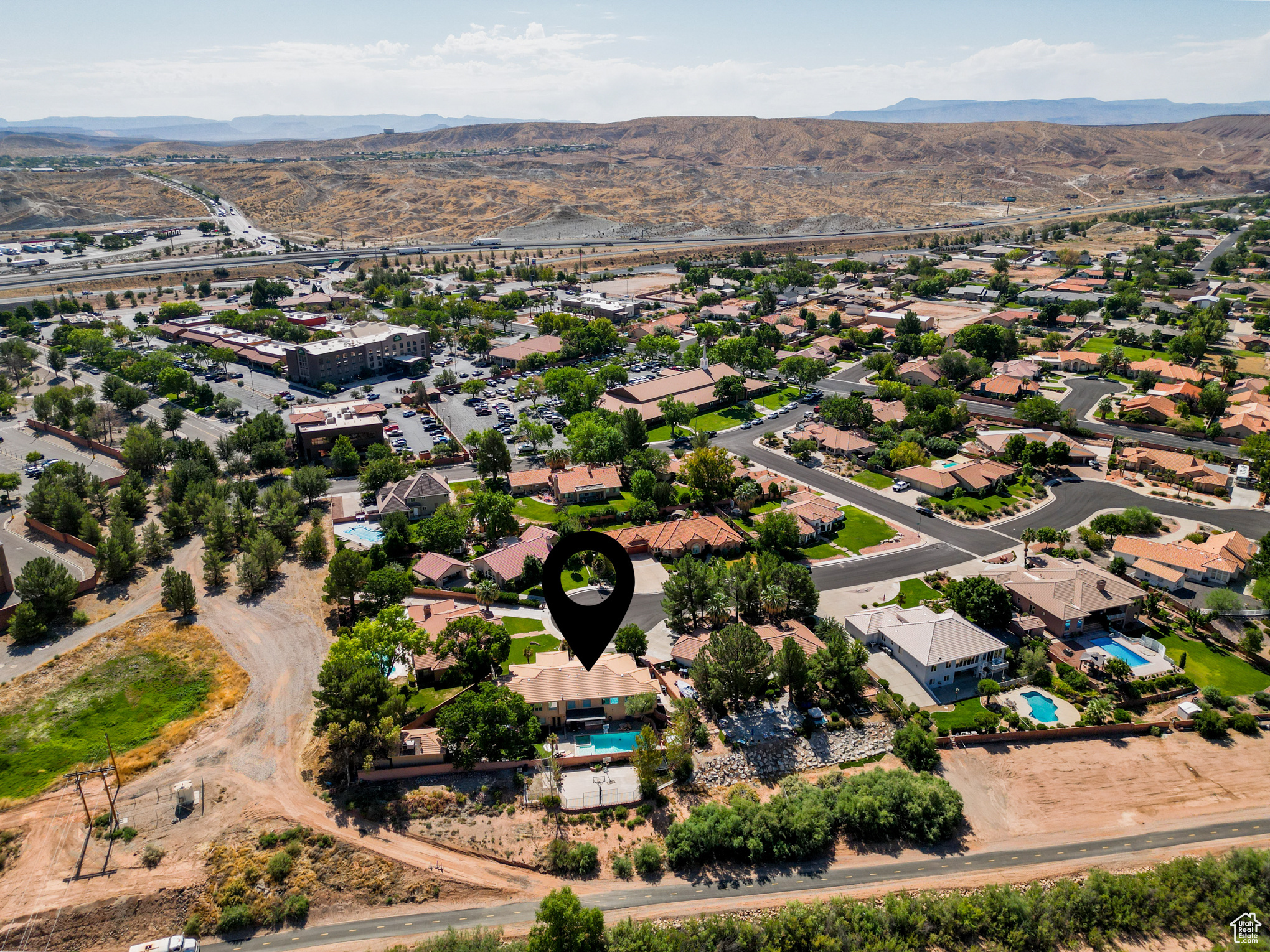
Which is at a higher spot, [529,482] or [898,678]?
[529,482]

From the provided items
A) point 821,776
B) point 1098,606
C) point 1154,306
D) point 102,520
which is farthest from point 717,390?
point 1154,306

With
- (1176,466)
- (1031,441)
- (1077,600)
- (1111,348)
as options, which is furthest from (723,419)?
(1111,348)

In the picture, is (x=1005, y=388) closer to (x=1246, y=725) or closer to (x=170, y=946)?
(x=1246, y=725)

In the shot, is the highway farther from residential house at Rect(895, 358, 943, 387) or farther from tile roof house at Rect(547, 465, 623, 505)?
tile roof house at Rect(547, 465, 623, 505)

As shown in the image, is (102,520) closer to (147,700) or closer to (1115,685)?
(147,700)

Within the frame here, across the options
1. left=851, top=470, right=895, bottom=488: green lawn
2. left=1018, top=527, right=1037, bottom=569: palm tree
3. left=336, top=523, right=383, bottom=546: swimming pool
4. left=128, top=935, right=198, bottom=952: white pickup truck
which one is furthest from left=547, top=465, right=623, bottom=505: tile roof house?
left=128, top=935, right=198, bottom=952: white pickup truck

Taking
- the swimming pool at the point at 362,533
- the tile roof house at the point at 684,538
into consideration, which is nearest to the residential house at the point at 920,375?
the tile roof house at the point at 684,538
